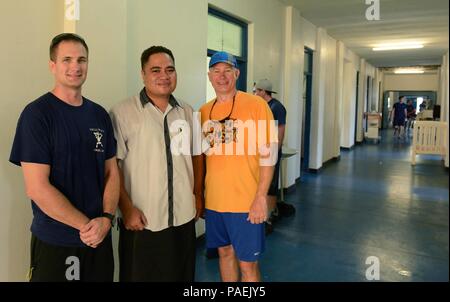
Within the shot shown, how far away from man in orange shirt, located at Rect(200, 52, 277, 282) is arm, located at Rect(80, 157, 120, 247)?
20.0 inches

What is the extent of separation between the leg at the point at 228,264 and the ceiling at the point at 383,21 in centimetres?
359

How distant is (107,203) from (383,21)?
6.17 meters

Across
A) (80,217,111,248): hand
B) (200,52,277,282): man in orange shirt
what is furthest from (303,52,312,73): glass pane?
(80,217,111,248): hand

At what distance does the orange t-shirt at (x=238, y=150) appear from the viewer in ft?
6.14

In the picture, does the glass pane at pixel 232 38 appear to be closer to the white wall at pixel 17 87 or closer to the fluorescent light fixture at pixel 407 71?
the white wall at pixel 17 87

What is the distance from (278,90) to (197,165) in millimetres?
3554

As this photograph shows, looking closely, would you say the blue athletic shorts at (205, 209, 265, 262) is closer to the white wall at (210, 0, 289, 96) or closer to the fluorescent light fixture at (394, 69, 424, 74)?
the white wall at (210, 0, 289, 96)

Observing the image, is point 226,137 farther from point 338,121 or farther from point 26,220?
point 338,121

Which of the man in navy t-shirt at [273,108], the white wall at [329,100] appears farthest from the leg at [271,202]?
the white wall at [329,100]

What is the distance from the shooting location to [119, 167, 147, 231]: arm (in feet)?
5.71

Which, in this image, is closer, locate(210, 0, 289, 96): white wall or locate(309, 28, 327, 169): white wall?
locate(210, 0, 289, 96): white wall

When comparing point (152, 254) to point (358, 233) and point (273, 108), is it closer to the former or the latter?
point (273, 108)

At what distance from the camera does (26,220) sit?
189cm

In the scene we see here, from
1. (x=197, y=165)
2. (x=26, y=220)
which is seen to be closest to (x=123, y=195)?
(x=197, y=165)
